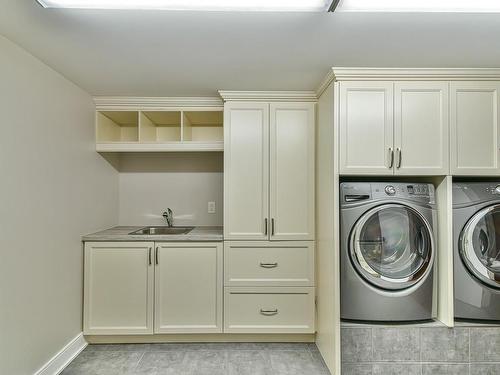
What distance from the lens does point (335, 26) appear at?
5.34 feet

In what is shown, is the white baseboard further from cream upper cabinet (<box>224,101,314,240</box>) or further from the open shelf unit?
the open shelf unit

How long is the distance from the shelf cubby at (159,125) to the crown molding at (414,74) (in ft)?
5.03

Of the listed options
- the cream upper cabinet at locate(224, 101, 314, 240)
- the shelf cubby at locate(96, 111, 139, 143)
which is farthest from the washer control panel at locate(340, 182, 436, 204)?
the shelf cubby at locate(96, 111, 139, 143)

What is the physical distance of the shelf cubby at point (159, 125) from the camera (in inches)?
117

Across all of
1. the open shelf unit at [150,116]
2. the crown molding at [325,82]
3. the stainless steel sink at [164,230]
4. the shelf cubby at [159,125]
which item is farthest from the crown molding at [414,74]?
the stainless steel sink at [164,230]

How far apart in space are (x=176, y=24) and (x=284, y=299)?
7.24 ft

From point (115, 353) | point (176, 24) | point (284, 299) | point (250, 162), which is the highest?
point (176, 24)

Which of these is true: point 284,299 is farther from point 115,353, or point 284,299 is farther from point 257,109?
point 257,109

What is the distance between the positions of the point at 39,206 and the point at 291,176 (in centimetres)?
187

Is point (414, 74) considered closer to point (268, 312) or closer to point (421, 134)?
point (421, 134)

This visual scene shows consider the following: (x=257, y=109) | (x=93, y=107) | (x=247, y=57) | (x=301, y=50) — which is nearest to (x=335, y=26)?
(x=301, y=50)

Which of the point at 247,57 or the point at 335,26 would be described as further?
the point at 247,57

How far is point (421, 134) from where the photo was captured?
218cm

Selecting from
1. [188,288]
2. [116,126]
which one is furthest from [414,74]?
[116,126]
